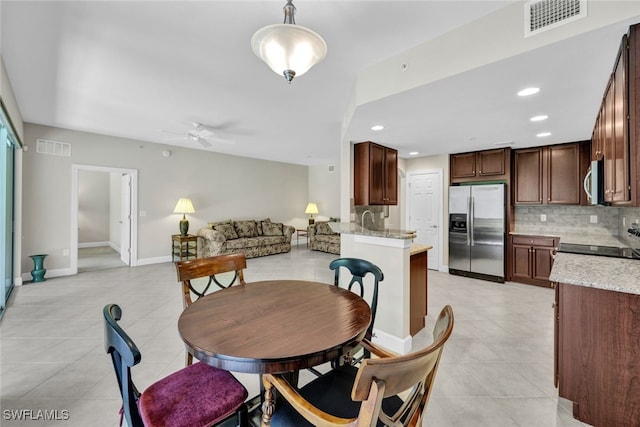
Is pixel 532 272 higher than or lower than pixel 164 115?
lower

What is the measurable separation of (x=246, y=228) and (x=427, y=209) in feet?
14.4

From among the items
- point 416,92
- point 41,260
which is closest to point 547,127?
point 416,92

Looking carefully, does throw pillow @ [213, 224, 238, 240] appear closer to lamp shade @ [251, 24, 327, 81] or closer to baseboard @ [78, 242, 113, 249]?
baseboard @ [78, 242, 113, 249]

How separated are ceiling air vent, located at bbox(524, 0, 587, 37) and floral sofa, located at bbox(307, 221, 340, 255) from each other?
5631 mm

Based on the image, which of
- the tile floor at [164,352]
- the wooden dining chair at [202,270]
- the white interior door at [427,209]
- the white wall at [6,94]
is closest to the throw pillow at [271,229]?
the tile floor at [164,352]

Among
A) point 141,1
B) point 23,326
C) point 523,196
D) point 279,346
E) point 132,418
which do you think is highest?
point 141,1

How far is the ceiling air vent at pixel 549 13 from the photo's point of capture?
1.51 meters

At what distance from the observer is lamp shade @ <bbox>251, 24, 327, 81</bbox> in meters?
1.35

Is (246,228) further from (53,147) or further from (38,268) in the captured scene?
(53,147)

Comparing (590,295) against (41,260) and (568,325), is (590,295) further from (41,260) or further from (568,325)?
(41,260)

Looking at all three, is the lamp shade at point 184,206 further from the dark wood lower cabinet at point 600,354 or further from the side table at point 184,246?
the dark wood lower cabinet at point 600,354

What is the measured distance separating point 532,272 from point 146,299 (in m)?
5.89

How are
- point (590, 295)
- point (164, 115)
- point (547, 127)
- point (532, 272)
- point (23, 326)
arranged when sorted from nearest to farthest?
point (590, 295), point (23, 326), point (547, 127), point (164, 115), point (532, 272)

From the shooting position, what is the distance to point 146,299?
3.69 meters
